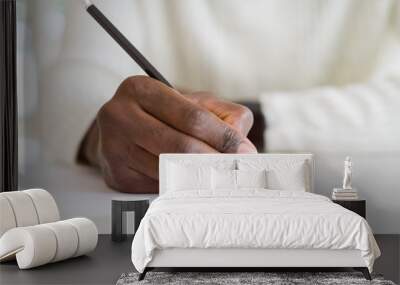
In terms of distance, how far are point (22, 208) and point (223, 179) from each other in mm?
1879

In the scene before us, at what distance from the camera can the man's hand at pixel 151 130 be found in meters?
7.32

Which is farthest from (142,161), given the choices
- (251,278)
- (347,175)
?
(251,278)

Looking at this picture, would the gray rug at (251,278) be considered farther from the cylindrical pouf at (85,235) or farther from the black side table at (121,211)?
the black side table at (121,211)

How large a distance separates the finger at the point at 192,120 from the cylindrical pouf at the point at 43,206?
1.64 metres

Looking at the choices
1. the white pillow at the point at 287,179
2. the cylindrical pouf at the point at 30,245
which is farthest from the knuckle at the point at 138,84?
the cylindrical pouf at the point at 30,245

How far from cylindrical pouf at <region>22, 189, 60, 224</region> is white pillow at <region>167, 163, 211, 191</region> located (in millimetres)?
1222

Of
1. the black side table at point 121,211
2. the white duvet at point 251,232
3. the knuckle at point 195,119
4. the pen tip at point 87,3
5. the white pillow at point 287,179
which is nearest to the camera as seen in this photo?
the white duvet at point 251,232

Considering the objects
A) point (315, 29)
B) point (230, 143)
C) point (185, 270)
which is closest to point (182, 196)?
point (185, 270)

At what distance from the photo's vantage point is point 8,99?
748cm

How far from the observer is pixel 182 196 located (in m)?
6.07

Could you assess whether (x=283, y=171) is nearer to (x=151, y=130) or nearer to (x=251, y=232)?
(x=151, y=130)

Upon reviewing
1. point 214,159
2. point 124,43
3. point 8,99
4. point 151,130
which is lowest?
point 214,159

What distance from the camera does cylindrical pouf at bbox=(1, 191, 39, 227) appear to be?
584cm

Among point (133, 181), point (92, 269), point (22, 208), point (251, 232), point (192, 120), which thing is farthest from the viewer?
point (133, 181)
